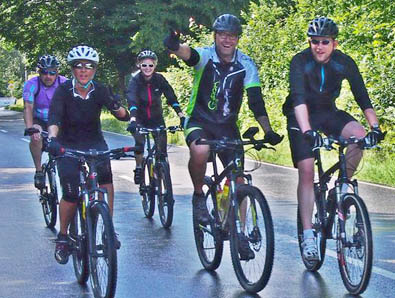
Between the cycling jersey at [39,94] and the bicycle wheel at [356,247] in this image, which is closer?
A: the bicycle wheel at [356,247]

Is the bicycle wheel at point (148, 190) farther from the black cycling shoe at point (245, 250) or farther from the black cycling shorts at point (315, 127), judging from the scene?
the black cycling shoe at point (245, 250)

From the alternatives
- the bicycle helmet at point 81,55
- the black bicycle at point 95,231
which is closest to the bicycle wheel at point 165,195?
the black bicycle at point 95,231

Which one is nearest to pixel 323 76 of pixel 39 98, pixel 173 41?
pixel 173 41

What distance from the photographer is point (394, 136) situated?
16391 mm

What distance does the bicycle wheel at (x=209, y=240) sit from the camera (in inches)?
307

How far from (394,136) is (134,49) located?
24.2m

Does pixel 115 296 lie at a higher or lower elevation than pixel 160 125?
lower

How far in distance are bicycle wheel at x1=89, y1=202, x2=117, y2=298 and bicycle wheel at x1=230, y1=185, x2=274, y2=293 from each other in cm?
100

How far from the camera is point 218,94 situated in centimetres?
779

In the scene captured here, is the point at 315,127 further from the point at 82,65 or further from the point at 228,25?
the point at 82,65

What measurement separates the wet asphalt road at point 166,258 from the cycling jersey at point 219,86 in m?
1.28

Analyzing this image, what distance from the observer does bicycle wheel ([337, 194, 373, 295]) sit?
6691 millimetres

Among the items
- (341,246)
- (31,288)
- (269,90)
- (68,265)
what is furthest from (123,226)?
(269,90)

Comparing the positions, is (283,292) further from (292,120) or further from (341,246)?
(292,120)
